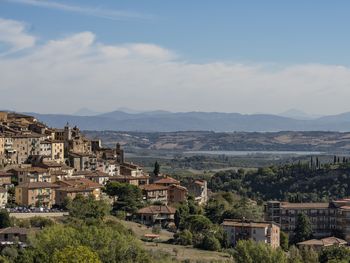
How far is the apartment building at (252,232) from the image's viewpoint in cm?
5755

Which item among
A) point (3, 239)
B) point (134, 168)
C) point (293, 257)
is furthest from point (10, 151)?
point (293, 257)

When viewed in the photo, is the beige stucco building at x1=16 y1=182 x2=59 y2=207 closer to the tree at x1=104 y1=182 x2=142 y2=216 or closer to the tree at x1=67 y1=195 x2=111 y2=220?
the tree at x1=67 y1=195 x2=111 y2=220

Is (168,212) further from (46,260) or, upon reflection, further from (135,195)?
(46,260)

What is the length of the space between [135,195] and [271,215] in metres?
13.2

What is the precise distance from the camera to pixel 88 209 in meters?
54.8

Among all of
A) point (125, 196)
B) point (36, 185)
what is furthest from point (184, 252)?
point (36, 185)

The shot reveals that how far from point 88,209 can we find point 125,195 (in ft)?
27.8

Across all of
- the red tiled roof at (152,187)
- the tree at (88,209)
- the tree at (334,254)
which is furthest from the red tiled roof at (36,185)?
the tree at (334,254)

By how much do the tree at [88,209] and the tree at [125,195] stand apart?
181 inches

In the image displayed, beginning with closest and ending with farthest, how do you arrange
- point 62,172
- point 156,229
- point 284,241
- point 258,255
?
point 258,255, point 156,229, point 284,241, point 62,172

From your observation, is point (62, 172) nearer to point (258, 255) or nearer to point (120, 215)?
point (120, 215)

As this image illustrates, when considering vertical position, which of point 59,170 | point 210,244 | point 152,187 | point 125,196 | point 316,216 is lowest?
point 210,244

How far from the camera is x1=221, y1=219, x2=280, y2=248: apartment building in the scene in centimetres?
5755

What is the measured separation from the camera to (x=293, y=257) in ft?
151
